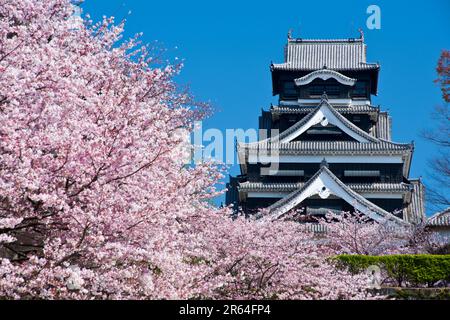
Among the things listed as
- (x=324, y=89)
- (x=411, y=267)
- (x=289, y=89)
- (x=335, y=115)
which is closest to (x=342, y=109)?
(x=324, y=89)

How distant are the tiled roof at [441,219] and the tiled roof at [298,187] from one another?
11.0 feet

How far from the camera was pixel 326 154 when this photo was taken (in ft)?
107

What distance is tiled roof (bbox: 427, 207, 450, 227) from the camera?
28.0m

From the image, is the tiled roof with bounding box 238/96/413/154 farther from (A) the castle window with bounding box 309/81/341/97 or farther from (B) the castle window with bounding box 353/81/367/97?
(B) the castle window with bounding box 353/81/367/97

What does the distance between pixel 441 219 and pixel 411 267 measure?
11.5m

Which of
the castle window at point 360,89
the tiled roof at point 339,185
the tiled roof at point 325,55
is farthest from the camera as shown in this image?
the tiled roof at point 325,55

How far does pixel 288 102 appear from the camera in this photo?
3753 cm

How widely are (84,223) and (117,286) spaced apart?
0.96 metres

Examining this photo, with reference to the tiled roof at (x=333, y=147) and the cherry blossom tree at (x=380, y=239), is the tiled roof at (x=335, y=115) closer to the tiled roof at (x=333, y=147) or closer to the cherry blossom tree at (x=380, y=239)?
the tiled roof at (x=333, y=147)

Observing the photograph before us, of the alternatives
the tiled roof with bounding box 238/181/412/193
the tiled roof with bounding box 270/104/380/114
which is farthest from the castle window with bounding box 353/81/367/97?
the tiled roof with bounding box 238/181/412/193

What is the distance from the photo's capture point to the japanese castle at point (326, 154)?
30.8 m

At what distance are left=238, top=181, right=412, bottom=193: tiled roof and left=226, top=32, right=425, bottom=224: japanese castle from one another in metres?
0.05

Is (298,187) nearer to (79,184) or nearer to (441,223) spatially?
(441,223)

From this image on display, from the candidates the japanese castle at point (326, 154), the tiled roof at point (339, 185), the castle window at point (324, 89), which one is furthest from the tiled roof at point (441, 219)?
the castle window at point (324, 89)
